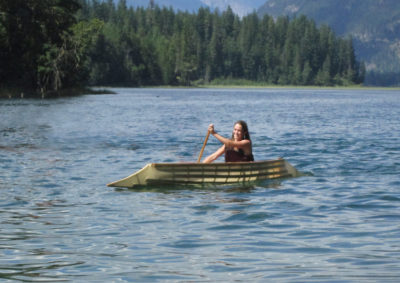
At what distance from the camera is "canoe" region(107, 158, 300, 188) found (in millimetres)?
15922

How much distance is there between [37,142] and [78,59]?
5696 cm

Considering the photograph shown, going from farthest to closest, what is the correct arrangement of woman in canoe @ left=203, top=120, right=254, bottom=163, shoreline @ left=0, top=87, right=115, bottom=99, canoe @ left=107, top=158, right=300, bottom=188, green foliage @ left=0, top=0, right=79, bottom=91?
shoreline @ left=0, top=87, right=115, bottom=99 < green foliage @ left=0, top=0, right=79, bottom=91 < woman in canoe @ left=203, top=120, right=254, bottom=163 < canoe @ left=107, top=158, right=300, bottom=188

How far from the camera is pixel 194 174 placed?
16.2 meters

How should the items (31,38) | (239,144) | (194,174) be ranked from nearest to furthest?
1. (194,174)
2. (239,144)
3. (31,38)

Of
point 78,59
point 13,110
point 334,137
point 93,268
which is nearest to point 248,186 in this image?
point 93,268

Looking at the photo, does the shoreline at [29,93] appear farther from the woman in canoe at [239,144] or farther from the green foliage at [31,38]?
the woman in canoe at [239,144]

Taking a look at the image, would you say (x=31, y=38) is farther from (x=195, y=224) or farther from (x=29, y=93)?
(x=195, y=224)

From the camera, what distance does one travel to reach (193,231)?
11.4 meters

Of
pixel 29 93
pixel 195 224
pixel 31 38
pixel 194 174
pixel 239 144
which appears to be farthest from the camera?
pixel 29 93

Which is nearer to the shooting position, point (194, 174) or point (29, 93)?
point (194, 174)

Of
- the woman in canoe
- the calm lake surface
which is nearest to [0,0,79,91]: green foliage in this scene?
the calm lake surface

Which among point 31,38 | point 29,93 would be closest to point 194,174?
point 31,38

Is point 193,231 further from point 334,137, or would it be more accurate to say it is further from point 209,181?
point 334,137

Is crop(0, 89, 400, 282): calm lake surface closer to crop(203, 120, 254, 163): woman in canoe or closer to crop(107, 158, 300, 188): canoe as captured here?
crop(107, 158, 300, 188): canoe
